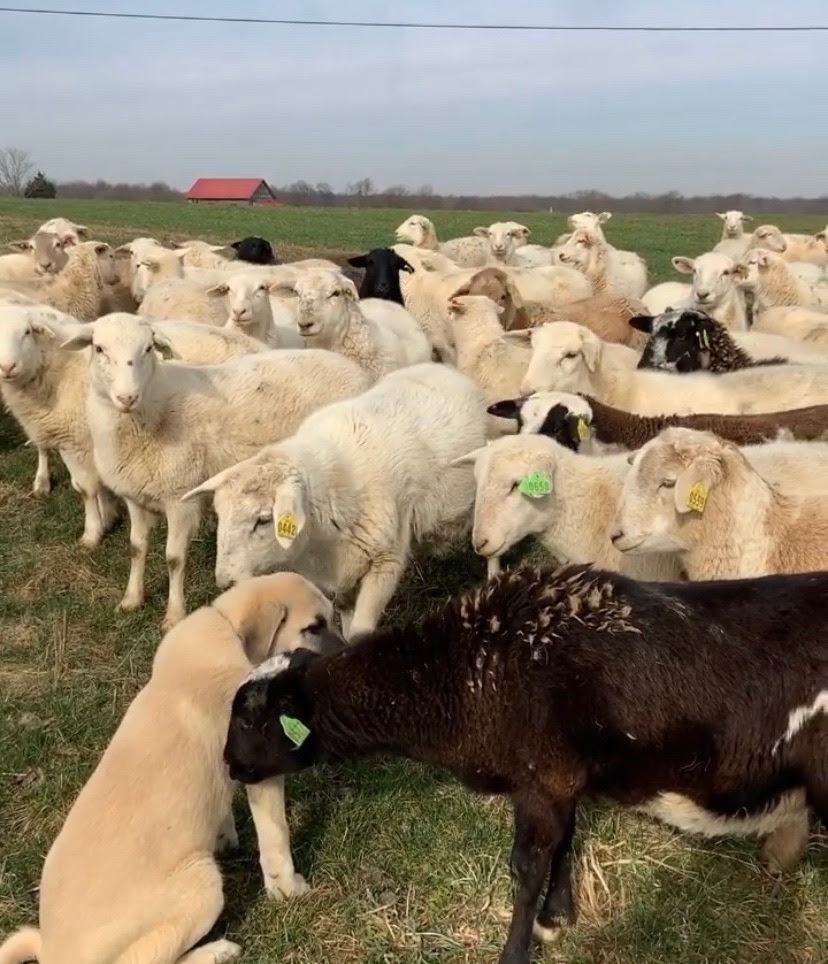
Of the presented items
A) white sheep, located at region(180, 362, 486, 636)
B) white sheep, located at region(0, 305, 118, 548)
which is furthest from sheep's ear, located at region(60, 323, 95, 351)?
white sheep, located at region(180, 362, 486, 636)

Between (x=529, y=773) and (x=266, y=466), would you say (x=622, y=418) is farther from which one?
(x=529, y=773)

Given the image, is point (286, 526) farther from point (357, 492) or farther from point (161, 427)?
point (161, 427)

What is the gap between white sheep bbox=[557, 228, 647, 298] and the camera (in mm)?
12164

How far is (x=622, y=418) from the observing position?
565 cm

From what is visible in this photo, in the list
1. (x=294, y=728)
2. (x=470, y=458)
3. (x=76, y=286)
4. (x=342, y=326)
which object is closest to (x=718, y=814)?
(x=294, y=728)

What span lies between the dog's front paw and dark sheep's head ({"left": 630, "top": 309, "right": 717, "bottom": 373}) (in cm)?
492

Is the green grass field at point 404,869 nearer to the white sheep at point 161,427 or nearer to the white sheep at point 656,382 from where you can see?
the white sheep at point 161,427

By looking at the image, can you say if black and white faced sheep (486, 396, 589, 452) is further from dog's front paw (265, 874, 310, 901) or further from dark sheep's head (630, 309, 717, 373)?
dog's front paw (265, 874, 310, 901)

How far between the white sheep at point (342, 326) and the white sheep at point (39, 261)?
439cm

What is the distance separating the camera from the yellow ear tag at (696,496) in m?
3.94

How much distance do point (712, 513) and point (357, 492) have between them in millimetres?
1803

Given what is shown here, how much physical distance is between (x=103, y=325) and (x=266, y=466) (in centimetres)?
175

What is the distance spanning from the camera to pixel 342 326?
25.4 ft

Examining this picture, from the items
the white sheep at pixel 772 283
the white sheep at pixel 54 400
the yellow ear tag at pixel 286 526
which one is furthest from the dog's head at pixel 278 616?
the white sheep at pixel 772 283
